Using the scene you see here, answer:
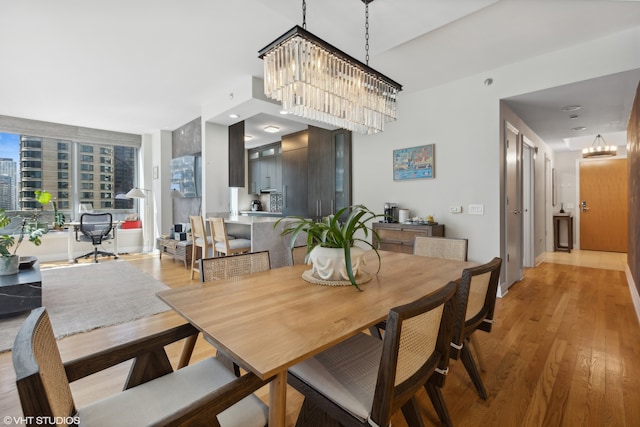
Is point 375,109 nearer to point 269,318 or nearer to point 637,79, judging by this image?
point 269,318

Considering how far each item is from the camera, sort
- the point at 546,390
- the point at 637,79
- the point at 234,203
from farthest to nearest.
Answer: the point at 234,203, the point at 637,79, the point at 546,390

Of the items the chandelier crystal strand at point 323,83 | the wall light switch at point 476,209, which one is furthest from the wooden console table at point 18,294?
the wall light switch at point 476,209

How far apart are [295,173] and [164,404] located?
210 inches

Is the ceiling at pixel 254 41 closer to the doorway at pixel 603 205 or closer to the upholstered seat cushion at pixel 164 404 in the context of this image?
the upholstered seat cushion at pixel 164 404

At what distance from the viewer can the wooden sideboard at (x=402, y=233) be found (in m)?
3.58

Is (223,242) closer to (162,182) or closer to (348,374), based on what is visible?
(348,374)

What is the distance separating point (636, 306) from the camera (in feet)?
9.57

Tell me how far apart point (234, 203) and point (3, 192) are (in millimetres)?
4250

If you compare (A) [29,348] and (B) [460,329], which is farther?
(B) [460,329]

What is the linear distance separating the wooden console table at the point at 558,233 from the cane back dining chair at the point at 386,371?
690cm

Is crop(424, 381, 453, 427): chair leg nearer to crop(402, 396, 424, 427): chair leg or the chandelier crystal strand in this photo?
crop(402, 396, 424, 427): chair leg

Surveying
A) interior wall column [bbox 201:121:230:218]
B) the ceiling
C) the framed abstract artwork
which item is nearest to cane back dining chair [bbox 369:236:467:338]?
the framed abstract artwork

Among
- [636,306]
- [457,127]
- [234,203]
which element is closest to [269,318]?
[457,127]

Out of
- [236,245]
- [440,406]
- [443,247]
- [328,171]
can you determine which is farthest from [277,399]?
[328,171]
